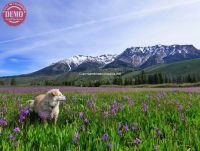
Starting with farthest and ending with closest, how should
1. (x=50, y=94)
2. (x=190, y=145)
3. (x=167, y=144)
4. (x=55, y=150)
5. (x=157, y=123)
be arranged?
(x=50, y=94) → (x=157, y=123) → (x=190, y=145) → (x=167, y=144) → (x=55, y=150)

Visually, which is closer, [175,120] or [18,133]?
[18,133]

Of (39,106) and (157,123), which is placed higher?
(39,106)

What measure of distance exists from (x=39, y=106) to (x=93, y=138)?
228cm

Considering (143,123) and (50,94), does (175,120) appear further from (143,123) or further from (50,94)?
(50,94)

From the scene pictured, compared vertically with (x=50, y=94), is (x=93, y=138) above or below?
below

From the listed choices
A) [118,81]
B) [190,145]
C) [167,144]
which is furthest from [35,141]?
[118,81]

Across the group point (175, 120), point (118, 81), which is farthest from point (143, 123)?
point (118, 81)

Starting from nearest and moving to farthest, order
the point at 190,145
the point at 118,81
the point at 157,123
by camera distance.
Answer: the point at 190,145
the point at 157,123
the point at 118,81

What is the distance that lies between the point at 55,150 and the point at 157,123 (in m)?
2.84

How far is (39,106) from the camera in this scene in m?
6.64

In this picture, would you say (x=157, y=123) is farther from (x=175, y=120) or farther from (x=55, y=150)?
(x=55, y=150)

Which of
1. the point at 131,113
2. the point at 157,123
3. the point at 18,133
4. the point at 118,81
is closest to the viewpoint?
the point at 18,133

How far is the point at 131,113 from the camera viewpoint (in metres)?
7.25

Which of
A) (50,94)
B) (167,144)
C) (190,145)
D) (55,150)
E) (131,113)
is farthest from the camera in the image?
(131,113)
